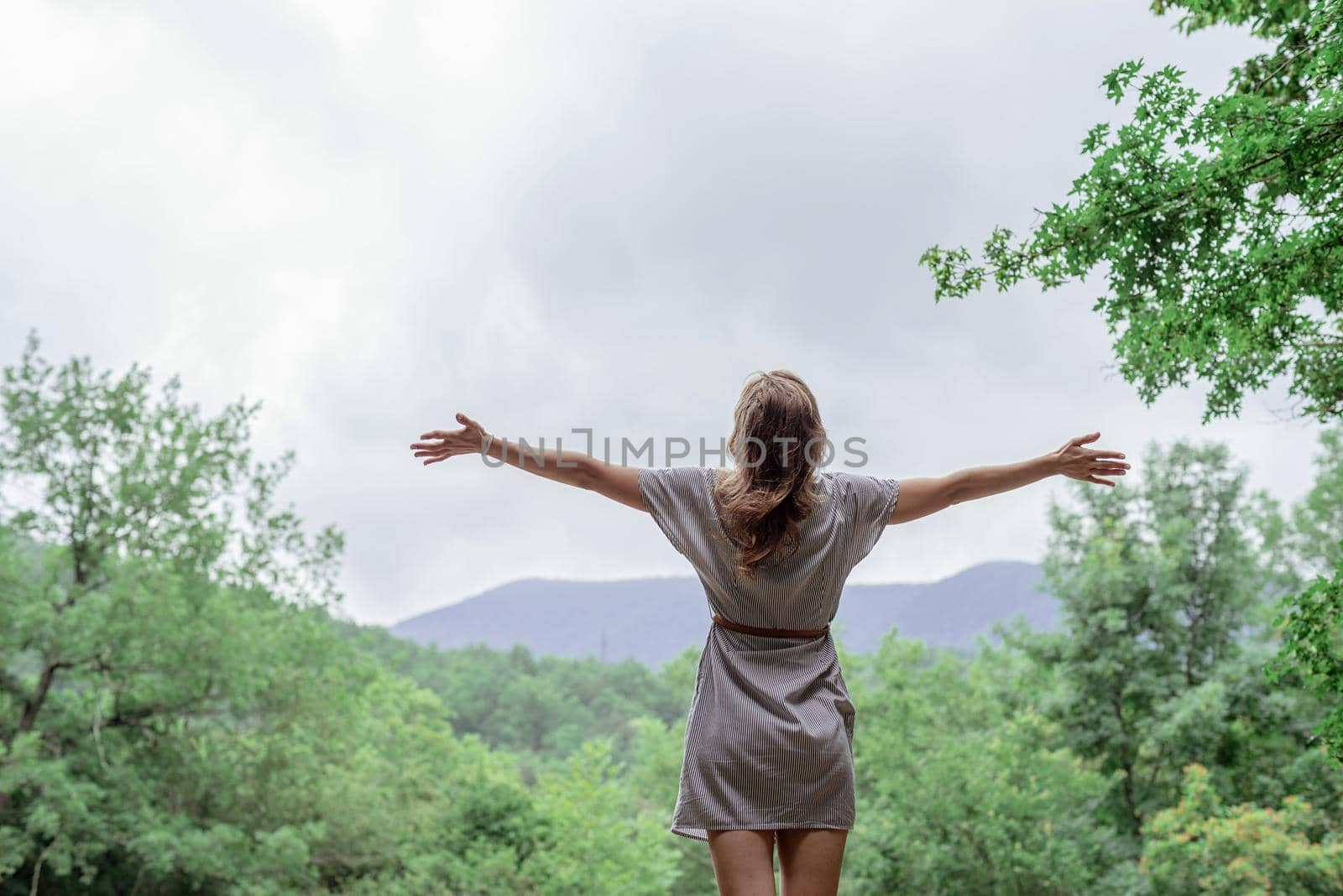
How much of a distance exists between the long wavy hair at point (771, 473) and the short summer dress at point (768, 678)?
1.1 inches

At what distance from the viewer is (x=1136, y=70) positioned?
3.76 metres

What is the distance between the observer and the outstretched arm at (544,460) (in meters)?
1.92

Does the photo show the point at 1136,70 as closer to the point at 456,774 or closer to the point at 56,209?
the point at 456,774

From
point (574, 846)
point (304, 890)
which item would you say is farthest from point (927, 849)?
point (304, 890)

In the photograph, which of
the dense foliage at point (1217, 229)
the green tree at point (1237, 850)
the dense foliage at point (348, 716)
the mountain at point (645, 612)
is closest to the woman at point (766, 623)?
the dense foliage at point (1217, 229)

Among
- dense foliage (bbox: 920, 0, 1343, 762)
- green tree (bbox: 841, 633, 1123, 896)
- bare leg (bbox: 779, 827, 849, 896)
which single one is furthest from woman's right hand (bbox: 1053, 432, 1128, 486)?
green tree (bbox: 841, 633, 1123, 896)

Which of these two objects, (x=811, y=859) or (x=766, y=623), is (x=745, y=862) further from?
(x=766, y=623)

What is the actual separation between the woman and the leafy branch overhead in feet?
7.86

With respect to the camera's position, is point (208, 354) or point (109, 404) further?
point (208, 354)

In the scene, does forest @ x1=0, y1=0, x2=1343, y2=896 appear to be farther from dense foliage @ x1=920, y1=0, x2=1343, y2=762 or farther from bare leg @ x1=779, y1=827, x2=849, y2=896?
bare leg @ x1=779, y1=827, x2=849, y2=896

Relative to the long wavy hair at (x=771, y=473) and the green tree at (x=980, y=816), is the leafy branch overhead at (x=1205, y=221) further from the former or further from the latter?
the green tree at (x=980, y=816)

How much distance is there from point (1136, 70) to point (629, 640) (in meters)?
111

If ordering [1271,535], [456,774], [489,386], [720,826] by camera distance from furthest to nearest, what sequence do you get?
[489,386]
[456,774]
[1271,535]
[720,826]

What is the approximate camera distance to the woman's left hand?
6.63 feet
